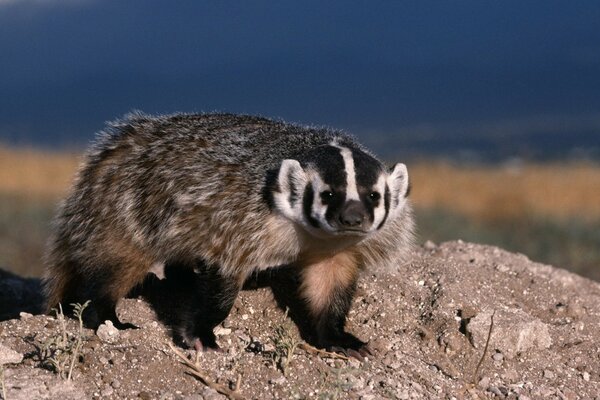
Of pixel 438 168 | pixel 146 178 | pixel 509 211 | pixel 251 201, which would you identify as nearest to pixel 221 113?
pixel 146 178

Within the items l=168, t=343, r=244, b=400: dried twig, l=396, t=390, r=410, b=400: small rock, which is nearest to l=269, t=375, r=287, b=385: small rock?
l=168, t=343, r=244, b=400: dried twig

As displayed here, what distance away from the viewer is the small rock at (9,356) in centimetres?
446

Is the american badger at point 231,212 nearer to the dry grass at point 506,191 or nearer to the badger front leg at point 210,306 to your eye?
the badger front leg at point 210,306

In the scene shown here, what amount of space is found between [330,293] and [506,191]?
12.9 metres

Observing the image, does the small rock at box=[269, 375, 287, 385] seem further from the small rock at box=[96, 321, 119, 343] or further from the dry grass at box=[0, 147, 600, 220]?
the dry grass at box=[0, 147, 600, 220]

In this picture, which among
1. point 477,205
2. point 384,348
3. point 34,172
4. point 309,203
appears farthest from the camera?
point 34,172

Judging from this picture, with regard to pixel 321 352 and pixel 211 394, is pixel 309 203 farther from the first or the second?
pixel 211 394

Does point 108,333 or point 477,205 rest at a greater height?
point 108,333

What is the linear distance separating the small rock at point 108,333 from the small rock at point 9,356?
0.43 meters

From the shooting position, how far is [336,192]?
481cm

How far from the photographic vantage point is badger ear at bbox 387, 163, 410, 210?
16.8 feet

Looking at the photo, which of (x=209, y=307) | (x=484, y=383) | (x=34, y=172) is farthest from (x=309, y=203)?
(x=34, y=172)

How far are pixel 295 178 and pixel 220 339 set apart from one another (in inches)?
35.6

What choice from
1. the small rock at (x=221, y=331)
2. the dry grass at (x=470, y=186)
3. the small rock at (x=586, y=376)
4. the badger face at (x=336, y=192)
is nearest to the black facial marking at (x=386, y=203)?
the badger face at (x=336, y=192)
